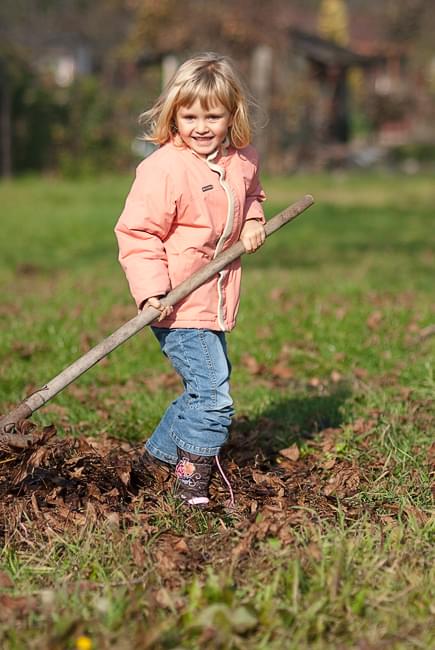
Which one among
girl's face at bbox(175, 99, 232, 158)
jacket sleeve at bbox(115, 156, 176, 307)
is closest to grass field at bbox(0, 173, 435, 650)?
jacket sleeve at bbox(115, 156, 176, 307)

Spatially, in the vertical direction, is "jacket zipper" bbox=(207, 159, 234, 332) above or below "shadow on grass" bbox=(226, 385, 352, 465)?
above

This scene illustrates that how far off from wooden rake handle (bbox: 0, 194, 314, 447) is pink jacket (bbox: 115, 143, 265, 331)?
0.25 ft

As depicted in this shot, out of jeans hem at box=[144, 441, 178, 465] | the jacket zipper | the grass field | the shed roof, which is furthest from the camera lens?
the shed roof

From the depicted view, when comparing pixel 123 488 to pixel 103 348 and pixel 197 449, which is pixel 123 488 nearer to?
pixel 197 449

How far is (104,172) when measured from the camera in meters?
23.5

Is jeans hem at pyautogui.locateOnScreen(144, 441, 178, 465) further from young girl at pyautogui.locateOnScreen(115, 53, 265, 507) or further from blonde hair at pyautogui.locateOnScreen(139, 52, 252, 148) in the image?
blonde hair at pyautogui.locateOnScreen(139, 52, 252, 148)

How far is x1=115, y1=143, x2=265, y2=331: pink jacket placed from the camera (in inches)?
146

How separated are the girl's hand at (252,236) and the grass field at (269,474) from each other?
3.25 ft

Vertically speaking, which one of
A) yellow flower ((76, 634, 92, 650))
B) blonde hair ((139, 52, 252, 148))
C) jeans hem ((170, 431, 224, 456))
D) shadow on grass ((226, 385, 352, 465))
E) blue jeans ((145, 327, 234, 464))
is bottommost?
shadow on grass ((226, 385, 352, 465))

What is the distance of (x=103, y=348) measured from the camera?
3594mm

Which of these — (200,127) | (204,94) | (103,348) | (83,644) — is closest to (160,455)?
(103,348)

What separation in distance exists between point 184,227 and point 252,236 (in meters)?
0.27

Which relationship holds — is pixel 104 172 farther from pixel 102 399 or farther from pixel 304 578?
pixel 304 578

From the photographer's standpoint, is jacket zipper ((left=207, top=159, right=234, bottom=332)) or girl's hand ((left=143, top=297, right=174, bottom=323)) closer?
girl's hand ((left=143, top=297, right=174, bottom=323))
